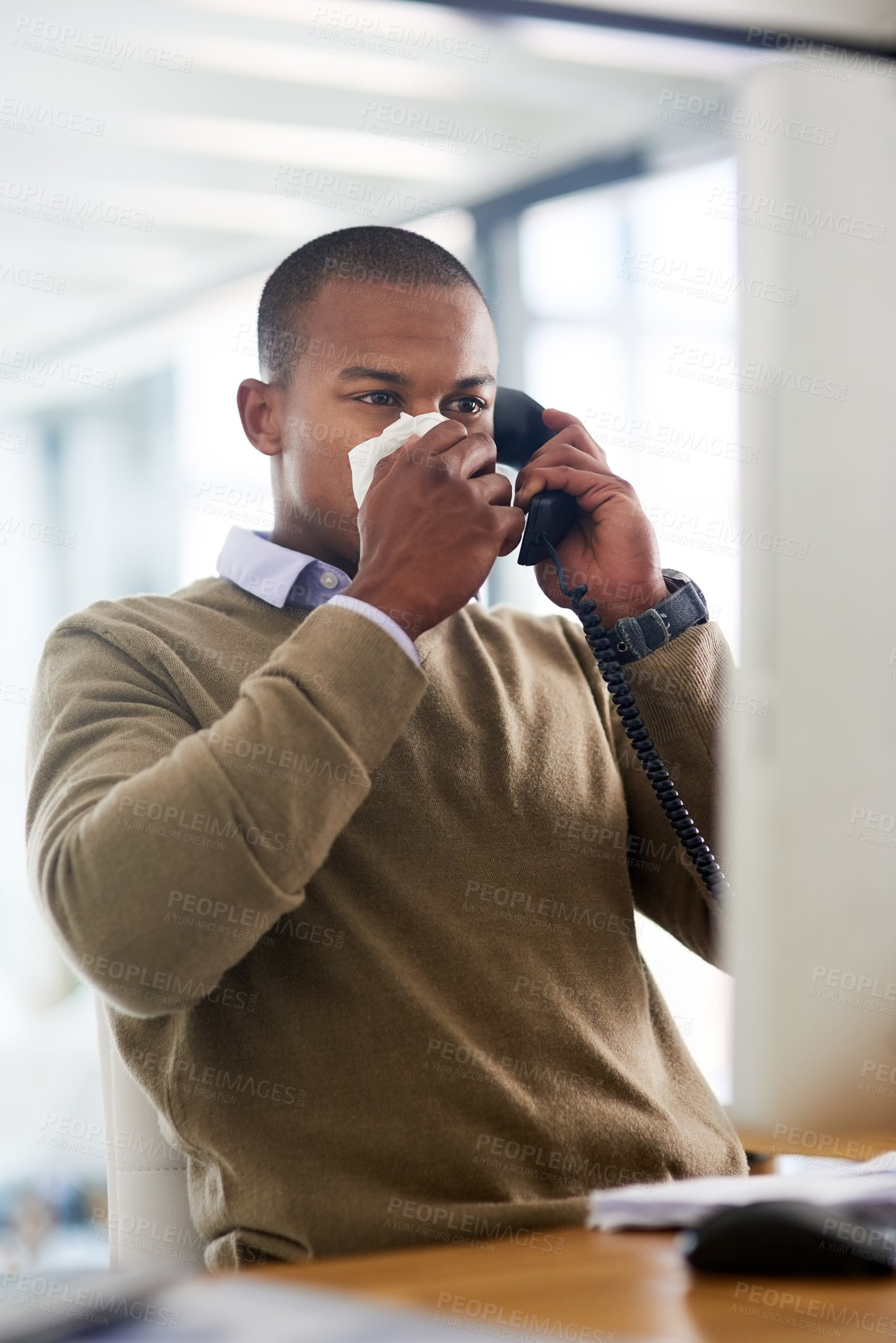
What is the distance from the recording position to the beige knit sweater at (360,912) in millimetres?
886

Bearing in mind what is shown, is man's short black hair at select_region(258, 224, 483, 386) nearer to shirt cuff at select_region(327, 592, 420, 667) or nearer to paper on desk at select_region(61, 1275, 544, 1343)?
shirt cuff at select_region(327, 592, 420, 667)

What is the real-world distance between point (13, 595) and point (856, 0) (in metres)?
3.15

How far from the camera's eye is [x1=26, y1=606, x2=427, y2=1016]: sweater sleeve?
0.87 m

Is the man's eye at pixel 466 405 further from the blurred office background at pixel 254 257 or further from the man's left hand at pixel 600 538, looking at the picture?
the blurred office background at pixel 254 257

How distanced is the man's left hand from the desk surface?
2.08 feet

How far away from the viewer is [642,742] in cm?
118

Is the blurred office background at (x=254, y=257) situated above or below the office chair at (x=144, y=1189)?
above

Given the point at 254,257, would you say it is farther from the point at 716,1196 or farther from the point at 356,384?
the point at 716,1196

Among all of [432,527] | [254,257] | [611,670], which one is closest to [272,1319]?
[432,527]

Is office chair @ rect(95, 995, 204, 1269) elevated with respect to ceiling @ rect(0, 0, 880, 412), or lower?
lower

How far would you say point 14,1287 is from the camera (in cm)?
52

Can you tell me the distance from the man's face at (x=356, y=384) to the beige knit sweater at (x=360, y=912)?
13 centimetres

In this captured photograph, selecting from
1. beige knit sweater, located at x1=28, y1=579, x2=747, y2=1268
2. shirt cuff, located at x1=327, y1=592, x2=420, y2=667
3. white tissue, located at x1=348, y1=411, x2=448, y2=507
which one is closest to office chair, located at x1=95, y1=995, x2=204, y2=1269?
beige knit sweater, located at x1=28, y1=579, x2=747, y2=1268

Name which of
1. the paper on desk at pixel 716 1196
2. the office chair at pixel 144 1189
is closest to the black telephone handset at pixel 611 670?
the paper on desk at pixel 716 1196
